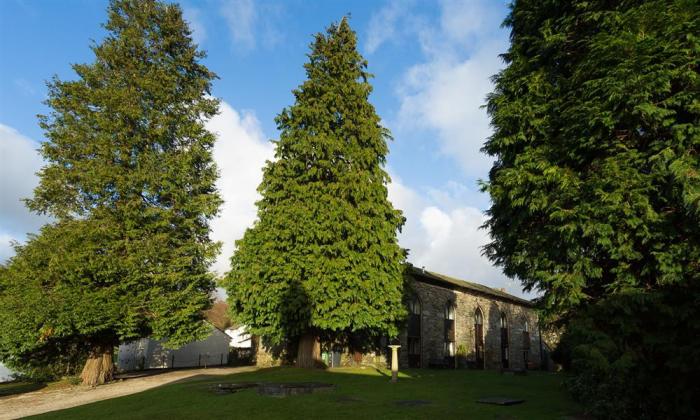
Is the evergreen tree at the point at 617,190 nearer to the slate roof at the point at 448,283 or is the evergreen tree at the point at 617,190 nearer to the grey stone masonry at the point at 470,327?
the slate roof at the point at 448,283

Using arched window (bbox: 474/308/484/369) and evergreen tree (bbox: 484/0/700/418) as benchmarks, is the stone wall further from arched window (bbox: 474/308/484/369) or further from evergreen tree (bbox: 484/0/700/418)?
evergreen tree (bbox: 484/0/700/418)

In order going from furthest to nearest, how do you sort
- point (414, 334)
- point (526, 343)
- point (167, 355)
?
1. point (526, 343)
2. point (167, 355)
3. point (414, 334)

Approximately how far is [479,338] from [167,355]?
27.2 metres

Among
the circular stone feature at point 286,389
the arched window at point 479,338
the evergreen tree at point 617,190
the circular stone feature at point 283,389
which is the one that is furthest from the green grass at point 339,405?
the arched window at point 479,338

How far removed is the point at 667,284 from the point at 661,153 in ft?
10.2

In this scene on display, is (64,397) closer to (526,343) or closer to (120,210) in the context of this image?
(120,210)

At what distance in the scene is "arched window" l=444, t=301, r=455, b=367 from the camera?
3344cm

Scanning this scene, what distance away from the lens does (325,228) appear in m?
21.5

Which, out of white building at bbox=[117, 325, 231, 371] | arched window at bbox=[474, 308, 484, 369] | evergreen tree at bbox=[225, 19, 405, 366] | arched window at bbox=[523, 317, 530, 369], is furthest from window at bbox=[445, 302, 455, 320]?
white building at bbox=[117, 325, 231, 371]

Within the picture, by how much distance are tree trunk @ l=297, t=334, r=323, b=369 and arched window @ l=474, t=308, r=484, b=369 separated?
1901 centimetres

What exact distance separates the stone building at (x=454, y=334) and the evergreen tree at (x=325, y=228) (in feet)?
13.8

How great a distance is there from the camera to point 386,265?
21938 millimetres

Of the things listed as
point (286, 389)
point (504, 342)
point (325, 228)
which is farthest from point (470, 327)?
point (286, 389)

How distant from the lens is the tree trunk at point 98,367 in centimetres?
2225
